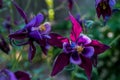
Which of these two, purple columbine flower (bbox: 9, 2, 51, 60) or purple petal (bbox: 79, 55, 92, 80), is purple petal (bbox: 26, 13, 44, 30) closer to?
purple columbine flower (bbox: 9, 2, 51, 60)

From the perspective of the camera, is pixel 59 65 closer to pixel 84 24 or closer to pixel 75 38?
pixel 75 38

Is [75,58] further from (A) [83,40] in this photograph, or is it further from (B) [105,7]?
(B) [105,7]

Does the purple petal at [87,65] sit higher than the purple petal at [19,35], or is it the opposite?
the purple petal at [19,35]

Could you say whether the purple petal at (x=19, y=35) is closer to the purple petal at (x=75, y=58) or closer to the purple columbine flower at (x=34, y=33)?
the purple columbine flower at (x=34, y=33)

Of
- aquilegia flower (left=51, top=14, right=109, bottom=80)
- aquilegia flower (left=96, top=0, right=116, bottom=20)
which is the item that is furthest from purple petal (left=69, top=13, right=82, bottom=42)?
aquilegia flower (left=96, top=0, right=116, bottom=20)

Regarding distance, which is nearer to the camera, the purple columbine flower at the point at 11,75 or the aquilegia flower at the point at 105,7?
the purple columbine flower at the point at 11,75

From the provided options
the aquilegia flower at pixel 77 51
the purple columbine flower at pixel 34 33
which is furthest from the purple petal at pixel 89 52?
the purple columbine flower at pixel 34 33
